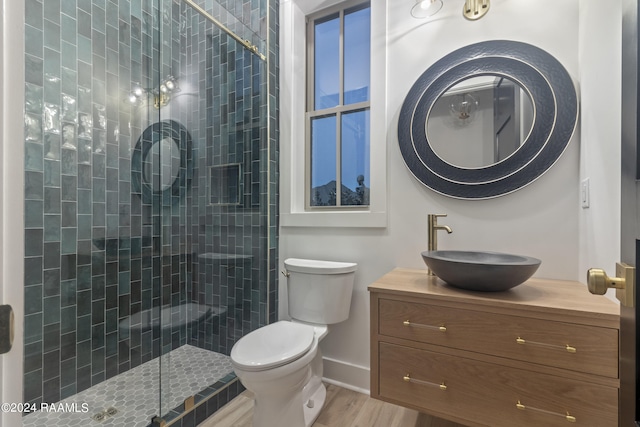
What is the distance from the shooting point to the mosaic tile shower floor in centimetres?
138

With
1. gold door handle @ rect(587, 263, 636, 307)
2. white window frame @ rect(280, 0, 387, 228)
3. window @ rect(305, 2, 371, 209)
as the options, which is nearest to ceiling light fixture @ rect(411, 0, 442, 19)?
window @ rect(305, 2, 371, 209)

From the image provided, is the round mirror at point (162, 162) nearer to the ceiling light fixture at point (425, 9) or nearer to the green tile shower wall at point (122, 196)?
the green tile shower wall at point (122, 196)

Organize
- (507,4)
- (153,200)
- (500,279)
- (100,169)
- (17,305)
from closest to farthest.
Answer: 1. (17,305)
2. (500,279)
3. (507,4)
4. (100,169)
5. (153,200)

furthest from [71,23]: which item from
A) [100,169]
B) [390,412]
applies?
[390,412]

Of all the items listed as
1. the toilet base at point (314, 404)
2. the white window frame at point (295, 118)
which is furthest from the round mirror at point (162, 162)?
the toilet base at point (314, 404)

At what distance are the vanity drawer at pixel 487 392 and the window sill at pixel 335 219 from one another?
2.45ft

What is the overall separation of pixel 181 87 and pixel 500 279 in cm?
188

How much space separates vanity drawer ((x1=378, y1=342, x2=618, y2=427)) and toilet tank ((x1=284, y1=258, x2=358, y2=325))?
1.60 feet

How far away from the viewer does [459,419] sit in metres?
1.10

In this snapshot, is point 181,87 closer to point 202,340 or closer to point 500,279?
point 202,340

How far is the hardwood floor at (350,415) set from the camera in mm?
1475

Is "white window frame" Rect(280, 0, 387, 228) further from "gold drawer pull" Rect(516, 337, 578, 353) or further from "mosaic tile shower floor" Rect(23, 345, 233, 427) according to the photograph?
"gold drawer pull" Rect(516, 337, 578, 353)

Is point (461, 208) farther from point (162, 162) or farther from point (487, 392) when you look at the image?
point (162, 162)

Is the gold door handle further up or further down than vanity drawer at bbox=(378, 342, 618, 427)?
further up
